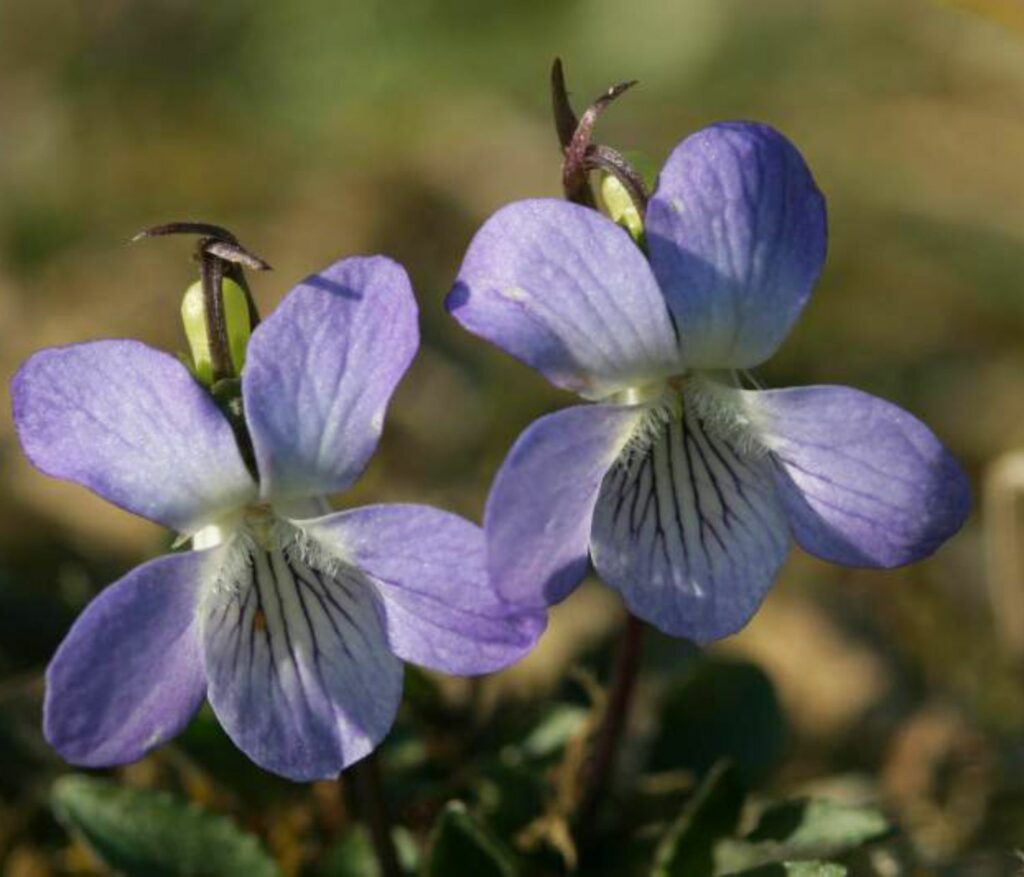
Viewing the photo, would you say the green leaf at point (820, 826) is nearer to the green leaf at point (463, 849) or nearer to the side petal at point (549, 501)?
the green leaf at point (463, 849)

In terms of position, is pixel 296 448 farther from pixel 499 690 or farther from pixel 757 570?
pixel 499 690

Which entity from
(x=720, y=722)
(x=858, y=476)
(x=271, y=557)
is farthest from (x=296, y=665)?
(x=720, y=722)

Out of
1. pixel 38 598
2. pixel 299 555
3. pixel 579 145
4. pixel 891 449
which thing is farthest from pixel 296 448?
pixel 38 598

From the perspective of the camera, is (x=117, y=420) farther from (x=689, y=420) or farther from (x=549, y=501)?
(x=689, y=420)

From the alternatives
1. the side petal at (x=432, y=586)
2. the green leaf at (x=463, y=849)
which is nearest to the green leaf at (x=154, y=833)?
A: the green leaf at (x=463, y=849)

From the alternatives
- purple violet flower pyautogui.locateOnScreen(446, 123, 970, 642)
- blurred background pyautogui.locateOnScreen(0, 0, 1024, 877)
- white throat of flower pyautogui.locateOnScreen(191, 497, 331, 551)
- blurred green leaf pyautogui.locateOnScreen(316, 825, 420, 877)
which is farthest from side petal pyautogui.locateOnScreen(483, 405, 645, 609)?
blurred background pyautogui.locateOnScreen(0, 0, 1024, 877)

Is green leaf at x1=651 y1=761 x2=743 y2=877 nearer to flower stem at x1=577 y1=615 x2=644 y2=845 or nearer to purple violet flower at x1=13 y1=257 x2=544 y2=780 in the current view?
flower stem at x1=577 y1=615 x2=644 y2=845
